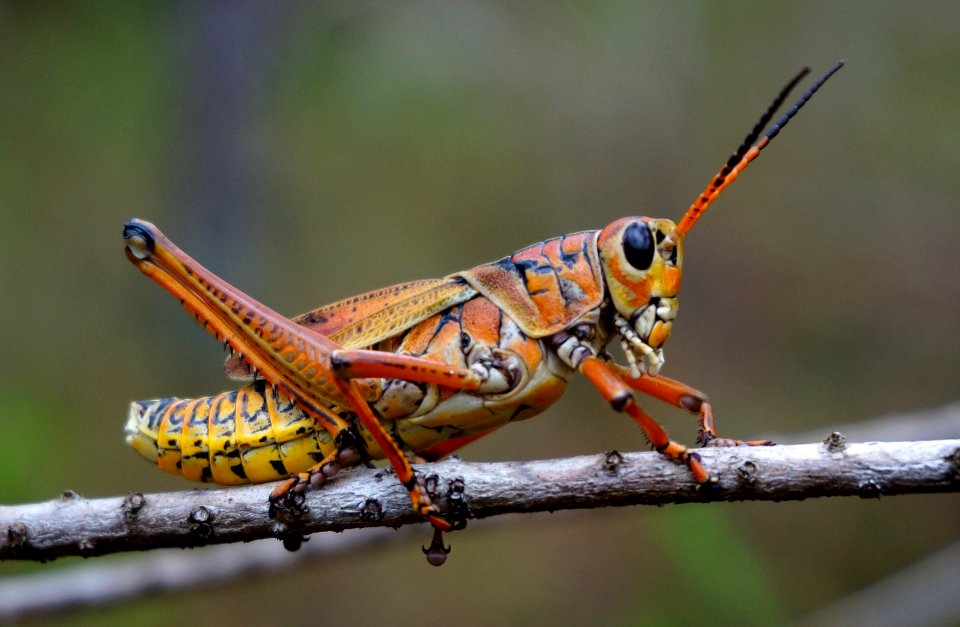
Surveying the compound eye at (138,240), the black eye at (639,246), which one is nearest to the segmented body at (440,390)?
the black eye at (639,246)

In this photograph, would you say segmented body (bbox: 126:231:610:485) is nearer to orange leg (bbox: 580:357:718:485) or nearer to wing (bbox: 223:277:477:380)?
wing (bbox: 223:277:477:380)

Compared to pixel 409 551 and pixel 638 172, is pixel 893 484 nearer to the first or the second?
pixel 409 551

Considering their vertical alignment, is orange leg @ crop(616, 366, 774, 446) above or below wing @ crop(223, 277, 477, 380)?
below

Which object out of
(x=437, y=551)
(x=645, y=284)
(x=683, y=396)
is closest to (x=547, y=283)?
(x=645, y=284)

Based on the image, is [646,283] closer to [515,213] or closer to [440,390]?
[440,390]

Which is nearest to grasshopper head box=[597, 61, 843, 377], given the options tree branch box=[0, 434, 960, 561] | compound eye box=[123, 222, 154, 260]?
tree branch box=[0, 434, 960, 561]

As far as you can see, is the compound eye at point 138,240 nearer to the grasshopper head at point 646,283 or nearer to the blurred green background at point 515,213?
the grasshopper head at point 646,283
